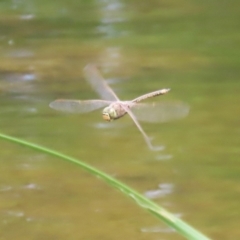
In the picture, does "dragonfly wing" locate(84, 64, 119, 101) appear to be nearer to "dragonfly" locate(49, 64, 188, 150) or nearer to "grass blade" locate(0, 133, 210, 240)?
"dragonfly" locate(49, 64, 188, 150)

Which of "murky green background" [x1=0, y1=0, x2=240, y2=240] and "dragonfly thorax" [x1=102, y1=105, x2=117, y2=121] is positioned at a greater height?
"dragonfly thorax" [x1=102, y1=105, x2=117, y2=121]

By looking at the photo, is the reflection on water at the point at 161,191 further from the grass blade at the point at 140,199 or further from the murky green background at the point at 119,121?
the grass blade at the point at 140,199

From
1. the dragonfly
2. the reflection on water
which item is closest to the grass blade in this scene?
the dragonfly

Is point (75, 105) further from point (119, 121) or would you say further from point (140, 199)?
point (140, 199)

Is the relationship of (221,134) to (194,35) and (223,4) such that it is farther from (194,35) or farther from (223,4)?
(223,4)

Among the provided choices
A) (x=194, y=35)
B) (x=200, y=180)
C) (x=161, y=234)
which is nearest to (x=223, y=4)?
(x=194, y=35)

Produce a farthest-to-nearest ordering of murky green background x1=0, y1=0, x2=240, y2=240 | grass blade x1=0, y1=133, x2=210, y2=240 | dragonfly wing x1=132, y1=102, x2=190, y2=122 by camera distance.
A: 1. murky green background x1=0, y1=0, x2=240, y2=240
2. dragonfly wing x1=132, y1=102, x2=190, y2=122
3. grass blade x1=0, y1=133, x2=210, y2=240

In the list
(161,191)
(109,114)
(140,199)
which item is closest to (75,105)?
(109,114)

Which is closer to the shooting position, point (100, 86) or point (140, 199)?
point (140, 199)
